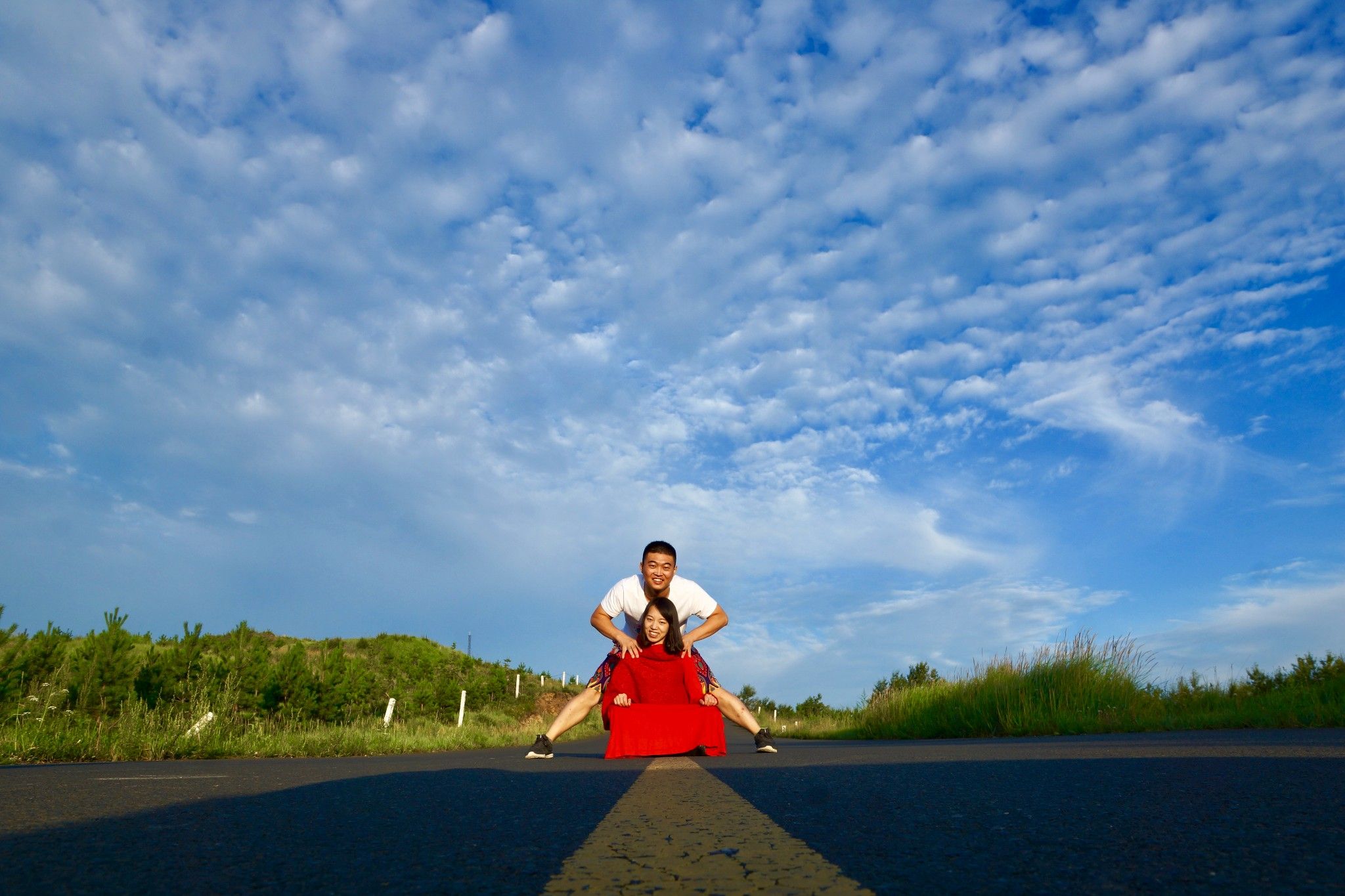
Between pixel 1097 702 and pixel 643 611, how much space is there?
23.8ft

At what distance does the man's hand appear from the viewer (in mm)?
7180

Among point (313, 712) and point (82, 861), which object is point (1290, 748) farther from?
point (313, 712)

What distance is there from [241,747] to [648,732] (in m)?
6.05

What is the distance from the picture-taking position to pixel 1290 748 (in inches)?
196

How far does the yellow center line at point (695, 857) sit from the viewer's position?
5.25 feet

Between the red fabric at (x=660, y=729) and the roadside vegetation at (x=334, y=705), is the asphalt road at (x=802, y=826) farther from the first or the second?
the roadside vegetation at (x=334, y=705)

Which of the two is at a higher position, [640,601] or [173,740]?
[640,601]

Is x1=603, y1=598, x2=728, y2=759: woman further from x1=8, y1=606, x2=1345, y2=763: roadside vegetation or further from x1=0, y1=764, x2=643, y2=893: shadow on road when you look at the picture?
x1=8, y1=606, x2=1345, y2=763: roadside vegetation

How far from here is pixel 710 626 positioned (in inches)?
315

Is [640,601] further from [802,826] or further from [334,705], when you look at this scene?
[334,705]

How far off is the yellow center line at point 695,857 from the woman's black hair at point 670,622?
14.2 feet

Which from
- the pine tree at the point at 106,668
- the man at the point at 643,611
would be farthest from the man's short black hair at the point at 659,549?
the pine tree at the point at 106,668

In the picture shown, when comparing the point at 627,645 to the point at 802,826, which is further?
the point at 627,645

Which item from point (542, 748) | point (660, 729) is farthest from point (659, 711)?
point (542, 748)
